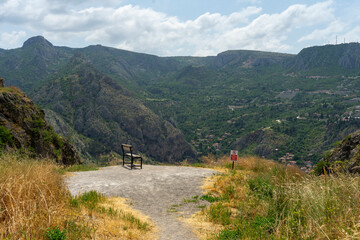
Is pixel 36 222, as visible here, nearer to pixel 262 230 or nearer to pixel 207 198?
pixel 262 230

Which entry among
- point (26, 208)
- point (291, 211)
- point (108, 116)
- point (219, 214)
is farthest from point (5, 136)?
point (108, 116)

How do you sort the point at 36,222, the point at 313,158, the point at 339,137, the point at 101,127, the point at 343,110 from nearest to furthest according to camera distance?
1. the point at 36,222
2. the point at 313,158
3. the point at 339,137
4. the point at 101,127
5. the point at 343,110

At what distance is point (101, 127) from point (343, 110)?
5703 inches

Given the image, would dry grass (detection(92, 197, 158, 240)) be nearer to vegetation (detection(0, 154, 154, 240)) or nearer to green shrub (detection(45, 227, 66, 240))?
vegetation (detection(0, 154, 154, 240))

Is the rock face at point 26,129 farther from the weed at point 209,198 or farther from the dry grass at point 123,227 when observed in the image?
the weed at point 209,198

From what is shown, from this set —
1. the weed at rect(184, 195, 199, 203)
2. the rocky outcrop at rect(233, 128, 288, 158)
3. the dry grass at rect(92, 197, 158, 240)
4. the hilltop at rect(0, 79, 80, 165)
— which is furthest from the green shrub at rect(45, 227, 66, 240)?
the rocky outcrop at rect(233, 128, 288, 158)

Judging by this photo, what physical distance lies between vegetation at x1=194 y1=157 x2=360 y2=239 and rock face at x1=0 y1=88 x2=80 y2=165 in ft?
36.5

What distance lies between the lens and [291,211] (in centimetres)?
513

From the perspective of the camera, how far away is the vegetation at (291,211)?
4.27 m

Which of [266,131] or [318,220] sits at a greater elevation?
[318,220]

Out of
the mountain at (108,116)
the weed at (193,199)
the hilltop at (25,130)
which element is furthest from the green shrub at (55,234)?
the mountain at (108,116)

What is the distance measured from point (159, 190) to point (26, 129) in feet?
37.6

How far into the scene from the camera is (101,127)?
121 metres

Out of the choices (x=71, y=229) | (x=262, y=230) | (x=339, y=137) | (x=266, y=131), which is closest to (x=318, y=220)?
(x=262, y=230)
